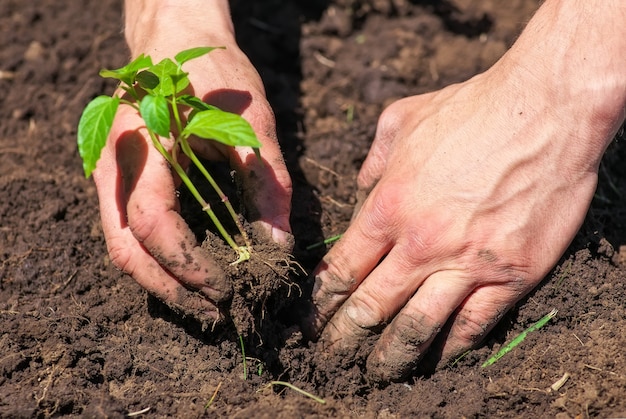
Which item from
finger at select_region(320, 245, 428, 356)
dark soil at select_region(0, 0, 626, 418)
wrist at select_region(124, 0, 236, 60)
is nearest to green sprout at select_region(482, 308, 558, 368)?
dark soil at select_region(0, 0, 626, 418)

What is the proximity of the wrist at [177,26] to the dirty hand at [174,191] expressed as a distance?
1cm

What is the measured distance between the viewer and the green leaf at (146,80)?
207cm

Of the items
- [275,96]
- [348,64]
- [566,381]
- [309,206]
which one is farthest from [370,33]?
[566,381]

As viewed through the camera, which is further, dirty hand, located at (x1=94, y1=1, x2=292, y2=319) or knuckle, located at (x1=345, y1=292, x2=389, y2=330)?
knuckle, located at (x1=345, y1=292, x2=389, y2=330)

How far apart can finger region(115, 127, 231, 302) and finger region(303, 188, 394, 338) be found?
0.45 m

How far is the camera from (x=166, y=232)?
2059 mm

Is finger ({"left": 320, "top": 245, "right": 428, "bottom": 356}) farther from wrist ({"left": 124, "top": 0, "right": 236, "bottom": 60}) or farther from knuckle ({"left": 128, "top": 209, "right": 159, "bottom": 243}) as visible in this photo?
wrist ({"left": 124, "top": 0, "right": 236, "bottom": 60})

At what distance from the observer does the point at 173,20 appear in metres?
2.51

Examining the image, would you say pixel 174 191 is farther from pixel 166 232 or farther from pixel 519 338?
pixel 519 338

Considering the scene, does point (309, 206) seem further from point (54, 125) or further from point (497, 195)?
point (54, 125)

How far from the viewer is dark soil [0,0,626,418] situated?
2170 mm

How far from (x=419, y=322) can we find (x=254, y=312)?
55 cm

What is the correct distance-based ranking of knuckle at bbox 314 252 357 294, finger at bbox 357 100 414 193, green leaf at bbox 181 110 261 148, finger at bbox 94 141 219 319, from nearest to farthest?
green leaf at bbox 181 110 261 148 → finger at bbox 94 141 219 319 → knuckle at bbox 314 252 357 294 → finger at bbox 357 100 414 193

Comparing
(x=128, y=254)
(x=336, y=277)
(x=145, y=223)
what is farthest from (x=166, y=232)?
(x=336, y=277)
